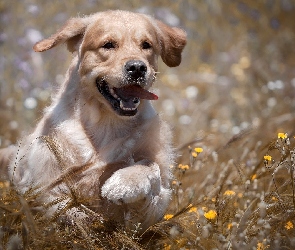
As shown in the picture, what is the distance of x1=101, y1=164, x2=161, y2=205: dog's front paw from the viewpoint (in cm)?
319

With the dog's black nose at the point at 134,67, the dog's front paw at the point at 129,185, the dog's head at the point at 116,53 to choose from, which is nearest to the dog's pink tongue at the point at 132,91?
the dog's head at the point at 116,53

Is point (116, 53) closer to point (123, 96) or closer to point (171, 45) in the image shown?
point (123, 96)

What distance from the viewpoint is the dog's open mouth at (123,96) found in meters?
3.69

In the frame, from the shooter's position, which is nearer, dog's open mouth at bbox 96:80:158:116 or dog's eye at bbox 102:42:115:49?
dog's open mouth at bbox 96:80:158:116

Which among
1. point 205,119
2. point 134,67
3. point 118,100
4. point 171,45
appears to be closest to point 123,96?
point 118,100

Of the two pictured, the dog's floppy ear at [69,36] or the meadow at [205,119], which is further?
the dog's floppy ear at [69,36]

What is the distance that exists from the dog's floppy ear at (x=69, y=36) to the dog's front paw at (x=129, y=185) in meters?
1.12

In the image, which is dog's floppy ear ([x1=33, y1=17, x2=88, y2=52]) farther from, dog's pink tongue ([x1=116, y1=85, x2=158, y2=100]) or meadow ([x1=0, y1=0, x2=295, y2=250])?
dog's pink tongue ([x1=116, y1=85, x2=158, y2=100])

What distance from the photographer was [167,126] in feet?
13.4

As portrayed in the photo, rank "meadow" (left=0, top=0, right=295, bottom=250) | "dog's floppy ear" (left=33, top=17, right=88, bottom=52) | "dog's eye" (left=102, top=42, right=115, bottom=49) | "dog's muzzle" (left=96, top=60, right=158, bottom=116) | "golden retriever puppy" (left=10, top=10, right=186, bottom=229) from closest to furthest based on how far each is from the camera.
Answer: "meadow" (left=0, top=0, right=295, bottom=250) → "golden retriever puppy" (left=10, top=10, right=186, bottom=229) → "dog's muzzle" (left=96, top=60, right=158, bottom=116) → "dog's eye" (left=102, top=42, right=115, bottom=49) → "dog's floppy ear" (left=33, top=17, right=88, bottom=52)

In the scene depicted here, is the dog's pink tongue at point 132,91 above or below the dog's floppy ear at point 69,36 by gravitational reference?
below

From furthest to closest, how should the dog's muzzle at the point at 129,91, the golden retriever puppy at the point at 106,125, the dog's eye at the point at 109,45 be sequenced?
the dog's eye at the point at 109,45, the dog's muzzle at the point at 129,91, the golden retriever puppy at the point at 106,125

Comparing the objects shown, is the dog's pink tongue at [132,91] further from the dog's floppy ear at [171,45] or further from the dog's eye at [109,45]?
the dog's floppy ear at [171,45]

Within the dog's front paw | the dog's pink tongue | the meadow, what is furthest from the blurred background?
the dog's front paw
